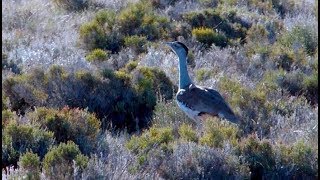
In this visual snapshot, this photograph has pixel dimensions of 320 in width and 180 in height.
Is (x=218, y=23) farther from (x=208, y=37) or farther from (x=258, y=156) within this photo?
(x=258, y=156)

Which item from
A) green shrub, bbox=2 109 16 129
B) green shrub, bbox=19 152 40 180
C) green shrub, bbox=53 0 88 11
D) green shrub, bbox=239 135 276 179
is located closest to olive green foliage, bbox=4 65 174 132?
green shrub, bbox=2 109 16 129

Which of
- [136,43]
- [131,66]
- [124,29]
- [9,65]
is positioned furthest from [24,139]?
[124,29]

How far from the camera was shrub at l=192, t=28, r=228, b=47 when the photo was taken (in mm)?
14836

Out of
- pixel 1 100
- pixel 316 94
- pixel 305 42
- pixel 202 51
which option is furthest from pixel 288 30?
pixel 1 100

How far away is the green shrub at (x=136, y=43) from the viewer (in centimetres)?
1395

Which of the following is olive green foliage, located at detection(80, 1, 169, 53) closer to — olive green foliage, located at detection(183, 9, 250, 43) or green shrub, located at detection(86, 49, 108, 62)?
olive green foliage, located at detection(183, 9, 250, 43)

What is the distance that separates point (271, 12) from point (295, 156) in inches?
415

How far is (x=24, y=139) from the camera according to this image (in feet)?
27.6

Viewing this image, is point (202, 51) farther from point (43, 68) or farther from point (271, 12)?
point (271, 12)

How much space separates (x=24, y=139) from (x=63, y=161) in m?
0.96

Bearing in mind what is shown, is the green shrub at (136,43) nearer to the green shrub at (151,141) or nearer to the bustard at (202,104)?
the bustard at (202,104)

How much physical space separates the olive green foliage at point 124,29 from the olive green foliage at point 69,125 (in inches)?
197

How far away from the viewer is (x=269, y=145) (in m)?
8.61

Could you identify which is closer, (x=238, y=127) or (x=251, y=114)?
(x=238, y=127)
